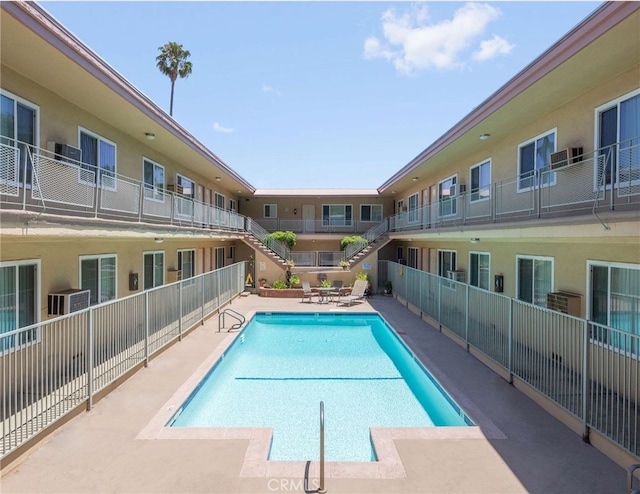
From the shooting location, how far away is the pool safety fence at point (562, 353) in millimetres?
5578

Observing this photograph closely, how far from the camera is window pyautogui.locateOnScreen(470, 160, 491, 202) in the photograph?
1394 cm

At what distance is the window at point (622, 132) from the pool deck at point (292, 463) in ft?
17.2

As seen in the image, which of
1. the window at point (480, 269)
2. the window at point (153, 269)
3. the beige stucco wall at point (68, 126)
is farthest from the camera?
the window at point (480, 269)

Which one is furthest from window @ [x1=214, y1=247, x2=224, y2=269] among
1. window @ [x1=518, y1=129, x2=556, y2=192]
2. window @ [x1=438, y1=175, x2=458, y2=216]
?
window @ [x1=518, y1=129, x2=556, y2=192]

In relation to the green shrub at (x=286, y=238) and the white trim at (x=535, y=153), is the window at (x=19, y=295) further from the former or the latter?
the green shrub at (x=286, y=238)

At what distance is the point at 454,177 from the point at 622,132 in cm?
970

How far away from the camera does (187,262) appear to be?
1870cm

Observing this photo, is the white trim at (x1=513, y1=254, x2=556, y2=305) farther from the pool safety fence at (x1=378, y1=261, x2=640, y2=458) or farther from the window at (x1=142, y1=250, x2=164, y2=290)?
the window at (x1=142, y1=250, x2=164, y2=290)

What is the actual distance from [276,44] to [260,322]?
11.7 meters

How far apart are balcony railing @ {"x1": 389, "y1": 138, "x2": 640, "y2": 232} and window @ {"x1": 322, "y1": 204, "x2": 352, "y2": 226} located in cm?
1355

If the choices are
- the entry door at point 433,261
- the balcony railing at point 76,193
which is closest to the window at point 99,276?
the balcony railing at point 76,193

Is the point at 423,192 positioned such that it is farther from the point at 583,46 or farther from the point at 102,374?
the point at 102,374

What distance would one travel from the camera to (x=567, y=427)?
648cm

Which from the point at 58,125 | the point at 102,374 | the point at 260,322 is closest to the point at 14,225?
the point at 102,374
